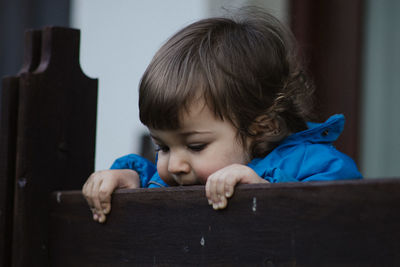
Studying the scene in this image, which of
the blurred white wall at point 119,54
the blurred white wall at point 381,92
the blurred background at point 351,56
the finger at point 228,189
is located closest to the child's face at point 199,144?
the finger at point 228,189

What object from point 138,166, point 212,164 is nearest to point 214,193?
point 212,164

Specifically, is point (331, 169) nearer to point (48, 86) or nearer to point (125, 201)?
point (125, 201)

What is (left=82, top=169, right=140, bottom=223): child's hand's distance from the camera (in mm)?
1798

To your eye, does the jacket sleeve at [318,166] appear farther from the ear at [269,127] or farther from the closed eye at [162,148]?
the closed eye at [162,148]

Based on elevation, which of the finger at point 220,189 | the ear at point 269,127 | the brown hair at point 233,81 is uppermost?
the brown hair at point 233,81

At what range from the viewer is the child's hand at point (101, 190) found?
1798 millimetres

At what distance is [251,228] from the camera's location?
1.43 m

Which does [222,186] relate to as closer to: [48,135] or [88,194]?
[88,194]

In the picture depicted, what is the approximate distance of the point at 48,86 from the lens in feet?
6.73

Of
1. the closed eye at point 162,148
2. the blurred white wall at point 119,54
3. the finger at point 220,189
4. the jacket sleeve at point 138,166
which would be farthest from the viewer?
the blurred white wall at point 119,54

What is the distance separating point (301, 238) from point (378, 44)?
2.84 m

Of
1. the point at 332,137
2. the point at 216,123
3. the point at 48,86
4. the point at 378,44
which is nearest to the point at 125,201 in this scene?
the point at 216,123

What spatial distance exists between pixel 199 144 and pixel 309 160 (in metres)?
0.31

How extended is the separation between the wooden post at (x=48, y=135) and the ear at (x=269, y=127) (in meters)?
0.51
